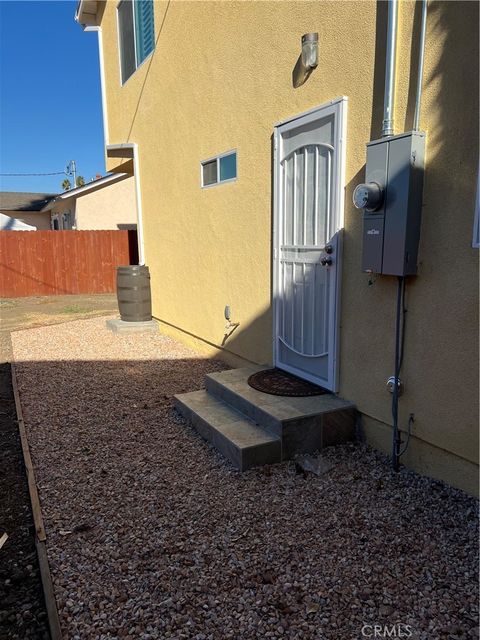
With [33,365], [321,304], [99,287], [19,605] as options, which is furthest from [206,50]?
[99,287]

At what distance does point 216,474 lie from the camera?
11.1 feet

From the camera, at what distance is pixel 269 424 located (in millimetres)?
3666

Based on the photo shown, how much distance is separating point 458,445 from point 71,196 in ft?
56.9

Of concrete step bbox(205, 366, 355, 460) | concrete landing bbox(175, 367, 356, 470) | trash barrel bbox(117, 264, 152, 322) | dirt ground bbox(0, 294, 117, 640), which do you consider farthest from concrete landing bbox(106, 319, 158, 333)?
concrete step bbox(205, 366, 355, 460)

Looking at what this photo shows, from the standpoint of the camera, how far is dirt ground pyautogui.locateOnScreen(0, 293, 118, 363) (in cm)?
981

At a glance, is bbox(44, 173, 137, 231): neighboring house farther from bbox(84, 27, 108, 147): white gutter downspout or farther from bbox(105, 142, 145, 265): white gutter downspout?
bbox(105, 142, 145, 265): white gutter downspout

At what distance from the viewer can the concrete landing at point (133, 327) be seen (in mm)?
8367

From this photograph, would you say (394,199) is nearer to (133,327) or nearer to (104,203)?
(133,327)

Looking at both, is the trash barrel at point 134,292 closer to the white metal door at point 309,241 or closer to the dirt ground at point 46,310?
the dirt ground at point 46,310

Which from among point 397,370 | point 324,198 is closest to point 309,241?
point 324,198

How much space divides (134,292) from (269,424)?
539 centimetres

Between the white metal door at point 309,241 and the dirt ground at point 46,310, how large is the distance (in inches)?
205

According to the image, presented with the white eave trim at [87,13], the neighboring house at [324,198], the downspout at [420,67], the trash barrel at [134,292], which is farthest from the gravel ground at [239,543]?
the white eave trim at [87,13]

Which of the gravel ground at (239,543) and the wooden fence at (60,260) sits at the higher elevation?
the wooden fence at (60,260)
